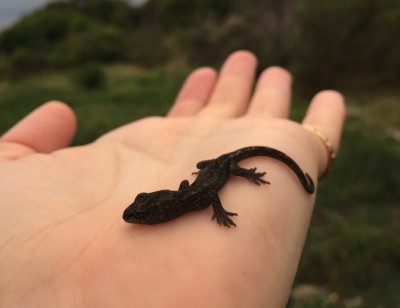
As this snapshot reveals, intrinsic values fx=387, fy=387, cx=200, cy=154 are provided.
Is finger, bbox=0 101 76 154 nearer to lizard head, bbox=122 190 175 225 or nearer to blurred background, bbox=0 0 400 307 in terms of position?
lizard head, bbox=122 190 175 225

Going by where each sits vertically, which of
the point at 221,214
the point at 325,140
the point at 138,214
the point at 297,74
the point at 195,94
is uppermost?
the point at 138,214

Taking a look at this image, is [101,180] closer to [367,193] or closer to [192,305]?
[192,305]

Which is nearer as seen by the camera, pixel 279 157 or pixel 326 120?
pixel 279 157

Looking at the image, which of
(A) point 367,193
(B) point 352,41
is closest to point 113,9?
(B) point 352,41

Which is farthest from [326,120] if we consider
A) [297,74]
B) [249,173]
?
[297,74]

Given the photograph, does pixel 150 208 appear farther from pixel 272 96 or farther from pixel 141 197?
pixel 272 96

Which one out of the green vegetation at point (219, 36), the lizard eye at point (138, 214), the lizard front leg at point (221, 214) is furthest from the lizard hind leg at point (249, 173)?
the green vegetation at point (219, 36)

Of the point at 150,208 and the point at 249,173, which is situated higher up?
the point at 150,208

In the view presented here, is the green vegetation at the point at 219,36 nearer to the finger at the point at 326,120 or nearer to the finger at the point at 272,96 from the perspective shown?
the finger at the point at 272,96
